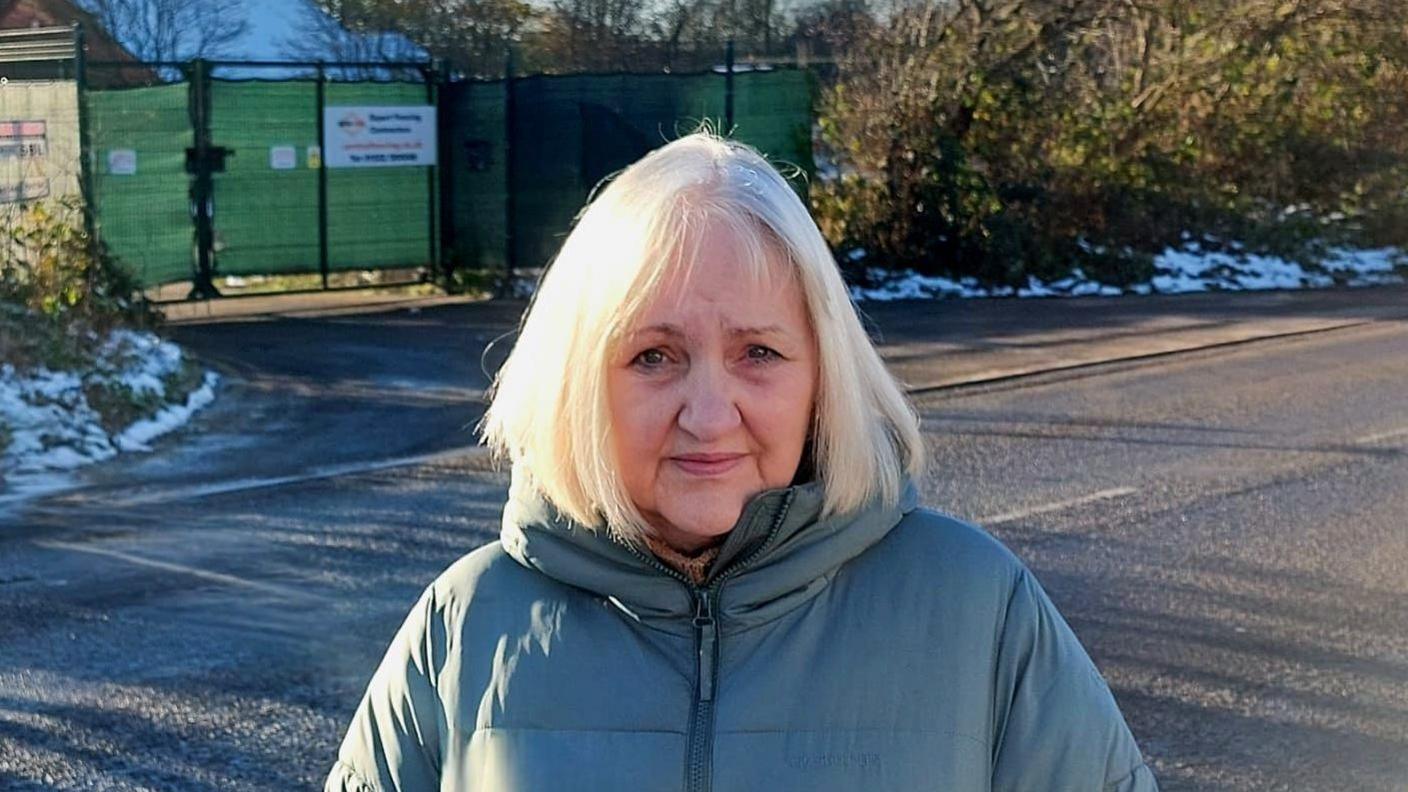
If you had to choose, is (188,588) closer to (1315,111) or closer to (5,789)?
(5,789)

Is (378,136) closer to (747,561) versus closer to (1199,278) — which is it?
(1199,278)

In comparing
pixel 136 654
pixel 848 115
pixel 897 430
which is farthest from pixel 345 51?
pixel 897 430

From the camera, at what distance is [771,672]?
81.0 inches

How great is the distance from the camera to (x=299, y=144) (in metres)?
17.9

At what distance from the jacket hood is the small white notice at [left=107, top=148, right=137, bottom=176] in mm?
15313

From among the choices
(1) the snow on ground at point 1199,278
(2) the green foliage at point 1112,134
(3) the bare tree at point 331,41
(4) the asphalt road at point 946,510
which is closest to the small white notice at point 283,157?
(4) the asphalt road at point 946,510

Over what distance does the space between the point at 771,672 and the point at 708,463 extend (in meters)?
Answer: 0.25

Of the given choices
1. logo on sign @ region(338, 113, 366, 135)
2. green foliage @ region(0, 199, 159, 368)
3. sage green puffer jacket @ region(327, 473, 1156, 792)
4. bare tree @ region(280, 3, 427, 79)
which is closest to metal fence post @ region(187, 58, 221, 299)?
logo on sign @ region(338, 113, 366, 135)

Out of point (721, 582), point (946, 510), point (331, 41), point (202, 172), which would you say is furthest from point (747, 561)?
point (331, 41)

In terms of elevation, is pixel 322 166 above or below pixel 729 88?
below

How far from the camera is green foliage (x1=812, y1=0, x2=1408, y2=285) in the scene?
21.0 metres

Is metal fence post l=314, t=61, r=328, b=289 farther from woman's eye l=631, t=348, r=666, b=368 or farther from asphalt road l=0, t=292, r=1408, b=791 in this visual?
woman's eye l=631, t=348, r=666, b=368

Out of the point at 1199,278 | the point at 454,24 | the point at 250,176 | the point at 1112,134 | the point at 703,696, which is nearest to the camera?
the point at 703,696

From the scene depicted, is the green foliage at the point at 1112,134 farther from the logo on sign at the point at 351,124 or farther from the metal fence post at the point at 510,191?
the logo on sign at the point at 351,124
